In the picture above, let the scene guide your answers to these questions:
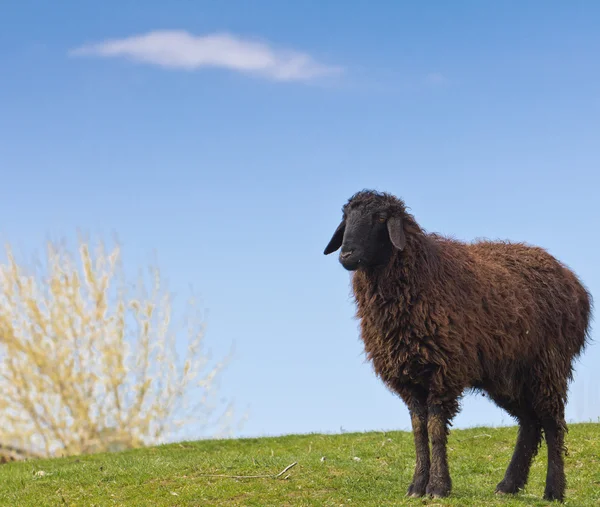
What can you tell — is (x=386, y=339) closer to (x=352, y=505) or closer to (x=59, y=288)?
(x=352, y=505)

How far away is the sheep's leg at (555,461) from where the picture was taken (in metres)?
11.2

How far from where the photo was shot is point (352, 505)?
9750mm

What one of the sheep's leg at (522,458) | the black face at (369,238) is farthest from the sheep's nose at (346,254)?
the sheep's leg at (522,458)

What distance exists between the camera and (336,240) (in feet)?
34.9

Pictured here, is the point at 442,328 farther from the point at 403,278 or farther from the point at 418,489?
the point at 418,489

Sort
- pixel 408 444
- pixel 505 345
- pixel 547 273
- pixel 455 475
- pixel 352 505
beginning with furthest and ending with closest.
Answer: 1. pixel 408 444
2. pixel 455 475
3. pixel 547 273
4. pixel 505 345
5. pixel 352 505

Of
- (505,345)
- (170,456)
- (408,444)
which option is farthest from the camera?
(170,456)

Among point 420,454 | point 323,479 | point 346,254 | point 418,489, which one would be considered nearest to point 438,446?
point 420,454

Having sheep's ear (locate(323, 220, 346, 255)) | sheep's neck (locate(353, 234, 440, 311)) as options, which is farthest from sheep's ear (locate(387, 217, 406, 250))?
sheep's ear (locate(323, 220, 346, 255))

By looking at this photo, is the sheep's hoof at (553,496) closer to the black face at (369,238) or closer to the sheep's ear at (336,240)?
the black face at (369,238)

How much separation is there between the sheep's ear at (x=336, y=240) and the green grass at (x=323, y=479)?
3126 millimetres

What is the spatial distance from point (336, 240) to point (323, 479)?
3275mm

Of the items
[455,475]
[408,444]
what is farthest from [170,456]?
[455,475]

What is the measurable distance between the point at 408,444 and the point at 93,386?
1026 centimetres
